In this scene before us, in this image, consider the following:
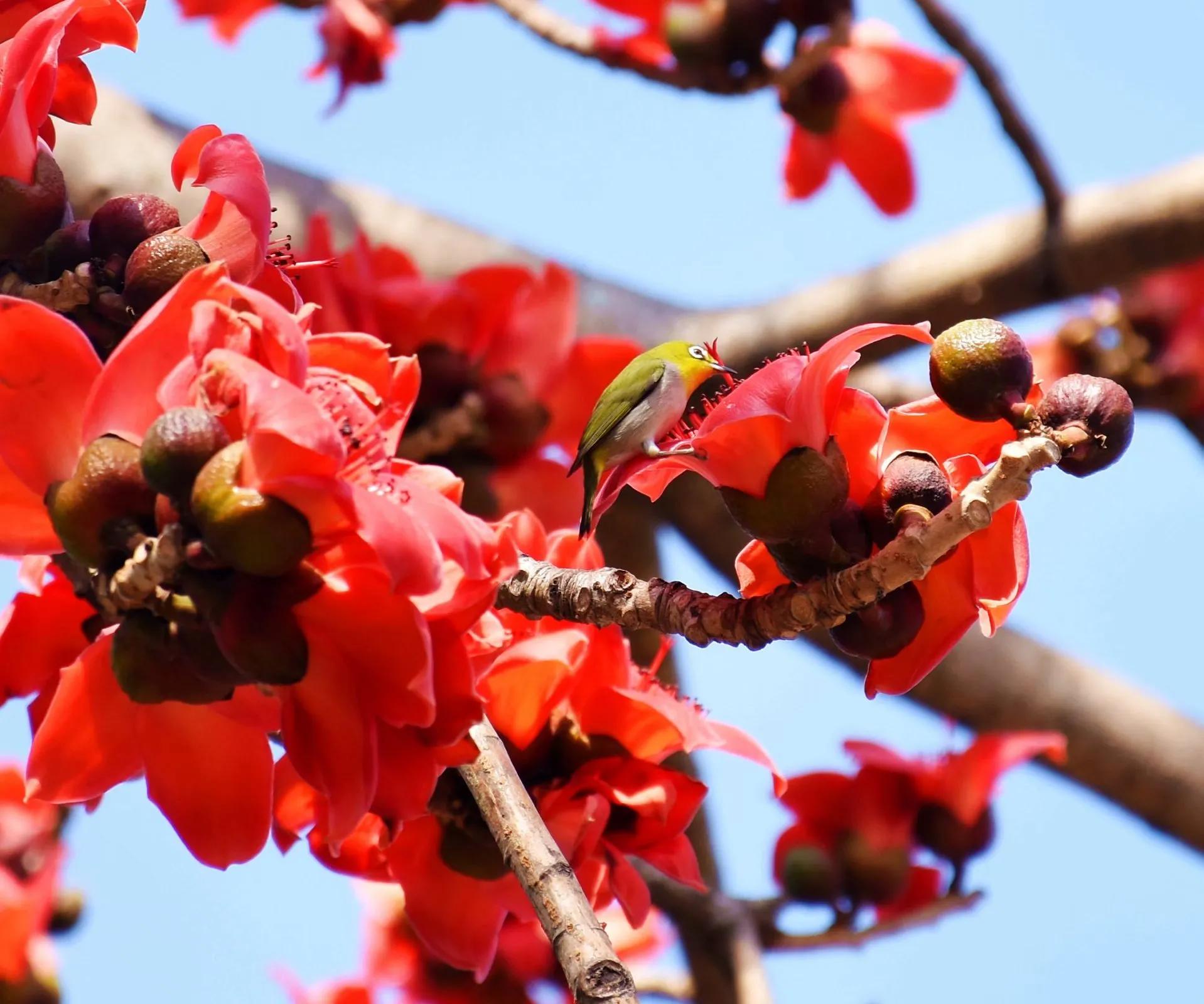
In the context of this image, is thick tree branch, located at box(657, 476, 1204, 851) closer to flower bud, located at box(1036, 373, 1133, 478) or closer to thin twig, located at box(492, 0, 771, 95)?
thin twig, located at box(492, 0, 771, 95)

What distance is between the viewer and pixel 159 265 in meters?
0.67

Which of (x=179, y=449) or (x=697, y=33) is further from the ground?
(x=179, y=449)

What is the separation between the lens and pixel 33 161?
71 cm

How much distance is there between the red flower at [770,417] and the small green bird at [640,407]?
15 centimetres

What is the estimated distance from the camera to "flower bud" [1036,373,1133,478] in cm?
62

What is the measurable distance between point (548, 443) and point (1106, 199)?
0.83 m

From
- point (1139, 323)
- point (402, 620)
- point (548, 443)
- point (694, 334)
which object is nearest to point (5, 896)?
point (548, 443)

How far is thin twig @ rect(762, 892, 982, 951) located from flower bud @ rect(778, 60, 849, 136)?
1.05 m

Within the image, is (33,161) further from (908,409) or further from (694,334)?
(694,334)

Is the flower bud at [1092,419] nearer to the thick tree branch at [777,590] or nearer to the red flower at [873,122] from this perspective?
the thick tree branch at [777,590]

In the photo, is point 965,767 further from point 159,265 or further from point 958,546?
point 159,265

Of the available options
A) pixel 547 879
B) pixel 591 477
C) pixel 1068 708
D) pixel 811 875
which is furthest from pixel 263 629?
pixel 1068 708

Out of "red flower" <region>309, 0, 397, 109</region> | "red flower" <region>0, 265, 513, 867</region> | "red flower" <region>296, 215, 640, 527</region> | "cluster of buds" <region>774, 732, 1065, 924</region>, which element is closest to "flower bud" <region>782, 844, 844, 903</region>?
"cluster of buds" <region>774, 732, 1065, 924</region>

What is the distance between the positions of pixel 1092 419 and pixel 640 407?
0.43 m
